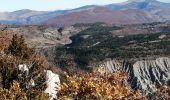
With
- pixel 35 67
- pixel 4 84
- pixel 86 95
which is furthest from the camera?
pixel 35 67

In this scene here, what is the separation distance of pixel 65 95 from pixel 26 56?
2927cm

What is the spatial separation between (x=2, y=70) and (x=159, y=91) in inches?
562

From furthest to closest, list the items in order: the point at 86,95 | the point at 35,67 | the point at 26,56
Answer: the point at 26,56 < the point at 35,67 < the point at 86,95

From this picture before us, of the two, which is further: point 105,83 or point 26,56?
point 26,56

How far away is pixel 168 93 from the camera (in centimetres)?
3650

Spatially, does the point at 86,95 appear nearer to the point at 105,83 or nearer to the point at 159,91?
the point at 105,83

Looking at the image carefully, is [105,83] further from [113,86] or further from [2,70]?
[2,70]

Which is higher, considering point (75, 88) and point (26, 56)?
point (75, 88)

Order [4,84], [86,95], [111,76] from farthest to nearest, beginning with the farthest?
[4,84] < [111,76] < [86,95]

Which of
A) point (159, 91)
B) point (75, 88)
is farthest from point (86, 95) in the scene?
point (159, 91)

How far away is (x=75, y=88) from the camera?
2962cm

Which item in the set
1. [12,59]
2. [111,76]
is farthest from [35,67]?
[111,76]

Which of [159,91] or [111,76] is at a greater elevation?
[111,76]

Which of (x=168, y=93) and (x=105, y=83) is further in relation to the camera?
(x=168, y=93)
